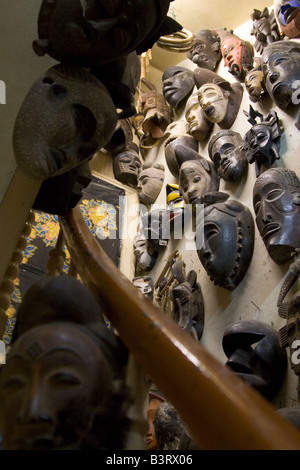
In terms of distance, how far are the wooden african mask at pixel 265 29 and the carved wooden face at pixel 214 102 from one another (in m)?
0.38

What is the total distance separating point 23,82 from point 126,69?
10.4 inches

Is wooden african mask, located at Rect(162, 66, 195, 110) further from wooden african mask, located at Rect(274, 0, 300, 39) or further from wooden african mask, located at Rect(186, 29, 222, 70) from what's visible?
wooden african mask, located at Rect(274, 0, 300, 39)

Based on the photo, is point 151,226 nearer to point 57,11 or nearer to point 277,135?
point 277,135

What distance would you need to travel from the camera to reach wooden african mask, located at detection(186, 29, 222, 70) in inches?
133

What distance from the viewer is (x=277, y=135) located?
2.27 meters

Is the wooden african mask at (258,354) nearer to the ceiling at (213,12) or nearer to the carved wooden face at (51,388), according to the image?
the carved wooden face at (51,388)

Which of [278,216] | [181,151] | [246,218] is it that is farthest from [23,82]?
[181,151]

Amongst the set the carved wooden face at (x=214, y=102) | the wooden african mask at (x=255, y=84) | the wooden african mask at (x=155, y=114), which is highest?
the wooden african mask at (x=155, y=114)

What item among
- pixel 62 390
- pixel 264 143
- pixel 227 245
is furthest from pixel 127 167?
pixel 62 390

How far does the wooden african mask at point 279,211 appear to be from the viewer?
185 centimetres

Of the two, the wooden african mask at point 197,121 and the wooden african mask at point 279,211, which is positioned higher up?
the wooden african mask at point 197,121

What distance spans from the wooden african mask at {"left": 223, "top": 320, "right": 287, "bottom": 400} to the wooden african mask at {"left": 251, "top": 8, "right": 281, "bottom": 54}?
6.14 ft

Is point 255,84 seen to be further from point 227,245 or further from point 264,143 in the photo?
point 227,245

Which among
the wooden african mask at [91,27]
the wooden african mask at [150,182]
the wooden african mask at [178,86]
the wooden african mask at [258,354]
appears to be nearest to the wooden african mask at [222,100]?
the wooden african mask at [178,86]
